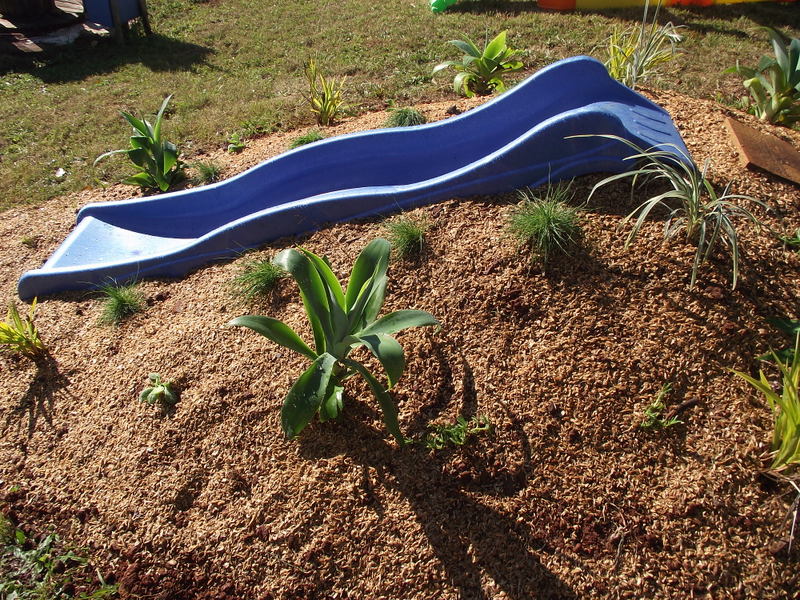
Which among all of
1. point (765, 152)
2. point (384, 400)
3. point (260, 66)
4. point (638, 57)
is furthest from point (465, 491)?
point (260, 66)

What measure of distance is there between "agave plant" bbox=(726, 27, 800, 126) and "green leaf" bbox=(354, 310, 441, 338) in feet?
10.1

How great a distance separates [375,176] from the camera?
3760 millimetres

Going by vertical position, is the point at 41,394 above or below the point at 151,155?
below

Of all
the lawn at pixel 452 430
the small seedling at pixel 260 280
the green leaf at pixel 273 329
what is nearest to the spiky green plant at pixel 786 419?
the lawn at pixel 452 430

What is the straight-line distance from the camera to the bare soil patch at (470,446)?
6.89 feet

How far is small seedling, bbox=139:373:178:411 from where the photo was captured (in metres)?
2.70

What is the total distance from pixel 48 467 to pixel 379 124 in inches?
128

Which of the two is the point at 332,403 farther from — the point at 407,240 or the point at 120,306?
the point at 120,306

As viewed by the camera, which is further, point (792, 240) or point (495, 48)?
point (495, 48)

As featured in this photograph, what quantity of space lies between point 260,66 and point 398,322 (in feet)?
20.7

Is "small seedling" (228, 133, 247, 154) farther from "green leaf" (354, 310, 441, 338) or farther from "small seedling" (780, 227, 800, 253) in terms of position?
"small seedling" (780, 227, 800, 253)

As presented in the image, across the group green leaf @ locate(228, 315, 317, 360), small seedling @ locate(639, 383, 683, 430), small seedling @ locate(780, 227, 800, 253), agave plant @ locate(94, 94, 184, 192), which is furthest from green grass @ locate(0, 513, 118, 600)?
small seedling @ locate(780, 227, 800, 253)

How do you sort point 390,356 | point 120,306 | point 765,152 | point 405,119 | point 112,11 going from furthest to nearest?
point 112,11
point 405,119
point 120,306
point 765,152
point 390,356

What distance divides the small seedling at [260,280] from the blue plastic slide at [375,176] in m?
0.35
